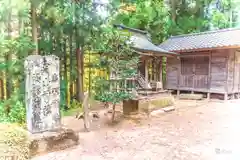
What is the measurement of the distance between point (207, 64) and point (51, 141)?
10579mm

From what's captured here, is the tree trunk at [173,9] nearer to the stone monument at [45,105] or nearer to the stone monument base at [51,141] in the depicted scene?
the stone monument at [45,105]

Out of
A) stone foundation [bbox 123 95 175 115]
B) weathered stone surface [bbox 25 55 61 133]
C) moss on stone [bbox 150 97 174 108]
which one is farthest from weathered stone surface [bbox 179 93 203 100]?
weathered stone surface [bbox 25 55 61 133]

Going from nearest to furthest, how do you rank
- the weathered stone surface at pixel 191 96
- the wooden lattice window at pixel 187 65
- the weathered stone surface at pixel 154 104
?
the weathered stone surface at pixel 154 104, the weathered stone surface at pixel 191 96, the wooden lattice window at pixel 187 65

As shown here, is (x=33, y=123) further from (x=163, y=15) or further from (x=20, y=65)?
(x=163, y=15)

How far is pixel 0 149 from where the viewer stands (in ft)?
14.4

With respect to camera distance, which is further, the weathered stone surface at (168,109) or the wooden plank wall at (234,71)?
the wooden plank wall at (234,71)

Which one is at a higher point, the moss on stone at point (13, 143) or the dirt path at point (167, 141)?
the moss on stone at point (13, 143)

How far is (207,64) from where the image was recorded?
13.3 metres

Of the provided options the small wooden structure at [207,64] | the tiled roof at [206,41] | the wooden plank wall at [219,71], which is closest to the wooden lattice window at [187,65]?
the small wooden structure at [207,64]

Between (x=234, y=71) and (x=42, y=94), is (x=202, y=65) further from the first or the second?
(x=42, y=94)

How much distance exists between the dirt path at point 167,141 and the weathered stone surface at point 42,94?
0.77m

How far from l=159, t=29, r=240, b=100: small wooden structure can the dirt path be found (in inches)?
169

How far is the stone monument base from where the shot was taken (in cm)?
505

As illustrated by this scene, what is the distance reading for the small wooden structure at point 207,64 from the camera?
1238 centimetres
